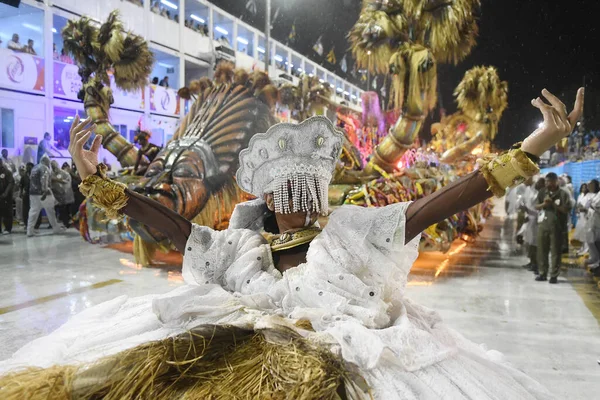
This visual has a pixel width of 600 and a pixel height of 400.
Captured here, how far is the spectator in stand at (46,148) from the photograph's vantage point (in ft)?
33.6

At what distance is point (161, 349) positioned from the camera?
1.45 meters

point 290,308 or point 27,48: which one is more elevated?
point 27,48

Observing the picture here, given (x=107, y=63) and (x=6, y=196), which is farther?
(x=6, y=196)

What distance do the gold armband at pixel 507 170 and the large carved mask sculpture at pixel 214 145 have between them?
4.27m

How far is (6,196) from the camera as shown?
9391mm

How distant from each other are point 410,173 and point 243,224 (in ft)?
15.3

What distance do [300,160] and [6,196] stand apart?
30.4ft

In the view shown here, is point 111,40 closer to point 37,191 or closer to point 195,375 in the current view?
point 37,191

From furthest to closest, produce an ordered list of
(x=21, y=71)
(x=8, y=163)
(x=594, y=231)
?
(x=21, y=71) → (x=8, y=163) → (x=594, y=231)

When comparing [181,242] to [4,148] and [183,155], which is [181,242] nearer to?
[183,155]

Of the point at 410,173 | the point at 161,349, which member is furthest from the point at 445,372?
the point at 410,173

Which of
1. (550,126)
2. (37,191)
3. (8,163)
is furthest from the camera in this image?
(8,163)

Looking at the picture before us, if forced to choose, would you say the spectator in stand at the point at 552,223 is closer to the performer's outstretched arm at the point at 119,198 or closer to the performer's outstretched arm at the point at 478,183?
the performer's outstretched arm at the point at 478,183

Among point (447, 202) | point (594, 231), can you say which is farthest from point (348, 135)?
point (447, 202)
